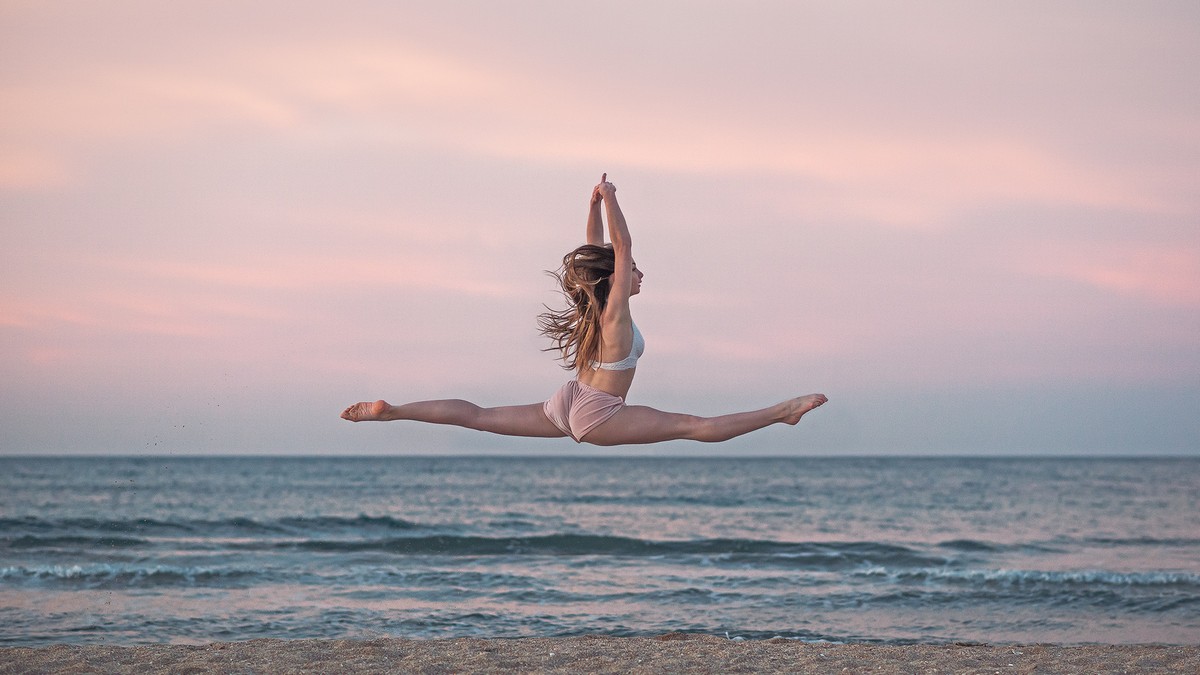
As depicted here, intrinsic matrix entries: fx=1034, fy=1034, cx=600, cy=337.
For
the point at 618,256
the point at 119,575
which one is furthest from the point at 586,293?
the point at 119,575

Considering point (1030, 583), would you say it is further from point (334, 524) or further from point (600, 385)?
point (334, 524)

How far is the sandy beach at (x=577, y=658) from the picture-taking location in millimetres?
7328

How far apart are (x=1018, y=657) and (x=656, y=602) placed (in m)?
4.84

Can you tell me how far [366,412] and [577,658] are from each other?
2876mm

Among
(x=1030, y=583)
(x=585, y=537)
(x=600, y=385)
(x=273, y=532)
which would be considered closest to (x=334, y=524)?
(x=273, y=532)

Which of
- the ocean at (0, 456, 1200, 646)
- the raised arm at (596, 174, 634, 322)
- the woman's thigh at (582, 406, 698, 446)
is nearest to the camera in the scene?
the raised arm at (596, 174, 634, 322)

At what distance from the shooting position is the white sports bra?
5.80 metres

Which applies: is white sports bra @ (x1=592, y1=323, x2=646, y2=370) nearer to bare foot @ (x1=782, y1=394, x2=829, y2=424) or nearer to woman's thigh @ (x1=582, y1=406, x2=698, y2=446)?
woman's thigh @ (x1=582, y1=406, x2=698, y2=446)

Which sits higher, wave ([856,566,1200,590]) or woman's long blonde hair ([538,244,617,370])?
woman's long blonde hair ([538,244,617,370])

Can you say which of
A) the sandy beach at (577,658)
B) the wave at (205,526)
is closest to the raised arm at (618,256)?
the sandy beach at (577,658)

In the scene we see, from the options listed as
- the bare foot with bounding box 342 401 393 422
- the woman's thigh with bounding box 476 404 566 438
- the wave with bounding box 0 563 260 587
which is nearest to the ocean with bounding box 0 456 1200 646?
the wave with bounding box 0 563 260 587


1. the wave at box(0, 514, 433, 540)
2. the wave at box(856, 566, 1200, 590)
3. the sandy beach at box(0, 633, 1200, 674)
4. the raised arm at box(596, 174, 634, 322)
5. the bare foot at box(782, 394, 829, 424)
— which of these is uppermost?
the raised arm at box(596, 174, 634, 322)

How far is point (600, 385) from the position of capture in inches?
231

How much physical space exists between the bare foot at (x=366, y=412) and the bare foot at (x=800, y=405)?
2.23m
